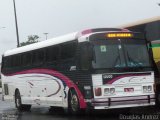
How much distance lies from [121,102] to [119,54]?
1.60m

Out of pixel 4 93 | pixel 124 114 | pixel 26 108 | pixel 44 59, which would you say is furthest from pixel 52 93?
pixel 4 93

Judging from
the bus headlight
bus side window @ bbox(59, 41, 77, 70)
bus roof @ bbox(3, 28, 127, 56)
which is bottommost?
the bus headlight

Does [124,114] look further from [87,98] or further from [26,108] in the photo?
[26,108]

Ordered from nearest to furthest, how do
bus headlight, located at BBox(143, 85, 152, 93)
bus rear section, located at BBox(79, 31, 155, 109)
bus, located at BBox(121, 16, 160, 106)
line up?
bus rear section, located at BBox(79, 31, 155, 109)
bus headlight, located at BBox(143, 85, 152, 93)
bus, located at BBox(121, 16, 160, 106)

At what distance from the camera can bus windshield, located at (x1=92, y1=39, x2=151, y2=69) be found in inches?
642

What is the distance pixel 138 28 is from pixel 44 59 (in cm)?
479

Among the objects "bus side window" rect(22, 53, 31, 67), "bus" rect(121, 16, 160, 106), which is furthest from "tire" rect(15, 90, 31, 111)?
"bus" rect(121, 16, 160, 106)

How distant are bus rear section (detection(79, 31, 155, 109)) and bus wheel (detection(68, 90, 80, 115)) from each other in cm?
115

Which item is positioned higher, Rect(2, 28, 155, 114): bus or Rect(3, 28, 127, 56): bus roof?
Rect(3, 28, 127, 56): bus roof

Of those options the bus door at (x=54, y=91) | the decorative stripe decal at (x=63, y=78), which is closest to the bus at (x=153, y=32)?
the decorative stripe decal at (x=63, y=78)

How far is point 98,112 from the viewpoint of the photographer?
19.2 m

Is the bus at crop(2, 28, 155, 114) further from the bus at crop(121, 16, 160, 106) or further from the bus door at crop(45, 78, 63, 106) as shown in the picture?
the bus at crop(121, 16, 160, 106)

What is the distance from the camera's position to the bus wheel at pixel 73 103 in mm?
17359

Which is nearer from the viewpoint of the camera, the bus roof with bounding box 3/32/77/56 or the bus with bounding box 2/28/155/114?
the bus with bounding box 2/28/155/114
